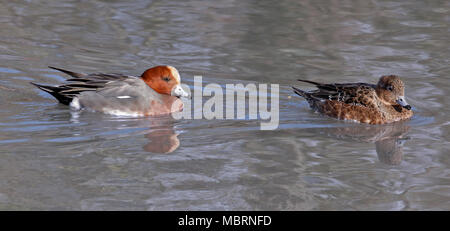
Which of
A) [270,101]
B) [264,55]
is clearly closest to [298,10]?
[264,55]

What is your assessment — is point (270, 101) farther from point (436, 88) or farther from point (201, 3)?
point (201, 3)

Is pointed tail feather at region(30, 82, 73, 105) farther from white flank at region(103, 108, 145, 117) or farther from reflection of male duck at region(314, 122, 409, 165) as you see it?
reflection of male duck at region(314, 122, 409, 165)

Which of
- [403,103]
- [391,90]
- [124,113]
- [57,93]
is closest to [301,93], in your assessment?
[391,90]

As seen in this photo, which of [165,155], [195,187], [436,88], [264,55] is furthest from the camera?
[264,55]

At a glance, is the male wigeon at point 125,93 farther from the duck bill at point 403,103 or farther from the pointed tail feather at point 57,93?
the duck bill at point 403,103

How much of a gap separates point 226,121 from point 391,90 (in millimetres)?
2020

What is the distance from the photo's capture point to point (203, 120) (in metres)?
8.16

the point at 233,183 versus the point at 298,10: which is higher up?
the point at 298,10

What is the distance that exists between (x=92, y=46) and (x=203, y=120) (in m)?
3.98

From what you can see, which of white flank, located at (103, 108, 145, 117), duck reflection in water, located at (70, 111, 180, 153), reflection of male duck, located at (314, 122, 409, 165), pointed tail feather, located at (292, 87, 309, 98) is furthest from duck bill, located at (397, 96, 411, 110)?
white flank, located at (103, 108, 145, 117)

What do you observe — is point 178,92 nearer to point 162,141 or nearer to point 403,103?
point 162,141

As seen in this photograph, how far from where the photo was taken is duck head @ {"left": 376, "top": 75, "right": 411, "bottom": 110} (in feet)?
27.8
